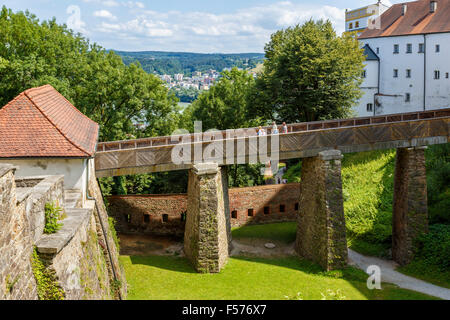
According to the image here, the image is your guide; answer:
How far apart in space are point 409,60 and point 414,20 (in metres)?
4.55

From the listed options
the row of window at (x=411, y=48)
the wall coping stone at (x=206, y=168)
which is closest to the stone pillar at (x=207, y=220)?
the wall coping stone at (x=206, y=168)

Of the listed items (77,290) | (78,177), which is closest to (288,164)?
(78,177)

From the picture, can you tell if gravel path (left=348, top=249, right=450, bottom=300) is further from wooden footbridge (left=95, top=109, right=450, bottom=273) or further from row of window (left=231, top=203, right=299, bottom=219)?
row of window (left=231, top=203, right=299, bottom=219)

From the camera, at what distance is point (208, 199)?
19.0 m

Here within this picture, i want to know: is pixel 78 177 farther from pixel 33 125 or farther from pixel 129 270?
pixel 129 270

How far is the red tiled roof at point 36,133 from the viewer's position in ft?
48.2

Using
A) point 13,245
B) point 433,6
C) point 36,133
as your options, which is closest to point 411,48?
point 433,6

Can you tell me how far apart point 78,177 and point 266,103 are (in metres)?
20.6

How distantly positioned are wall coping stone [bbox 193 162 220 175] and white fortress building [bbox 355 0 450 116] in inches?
1143

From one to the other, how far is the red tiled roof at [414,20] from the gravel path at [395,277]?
91.9 ft

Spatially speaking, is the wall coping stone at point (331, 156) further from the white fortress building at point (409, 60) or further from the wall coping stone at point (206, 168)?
the white fortress building at point (409, 60)

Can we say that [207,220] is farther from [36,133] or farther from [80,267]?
[80,267]

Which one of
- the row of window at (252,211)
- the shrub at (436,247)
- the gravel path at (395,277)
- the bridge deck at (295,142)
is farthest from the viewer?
the row of window at (252,211)

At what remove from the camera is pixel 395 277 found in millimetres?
20109
